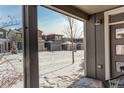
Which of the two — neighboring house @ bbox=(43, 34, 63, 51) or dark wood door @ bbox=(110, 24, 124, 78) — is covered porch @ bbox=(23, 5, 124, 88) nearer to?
dark wood door @ bbox=(110, 24, 124, 78)

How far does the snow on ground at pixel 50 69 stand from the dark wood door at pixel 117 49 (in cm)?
93

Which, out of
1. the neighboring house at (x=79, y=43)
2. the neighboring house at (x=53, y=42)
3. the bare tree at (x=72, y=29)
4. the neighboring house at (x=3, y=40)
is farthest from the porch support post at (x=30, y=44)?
the neighboring house at (x=79, y=43)

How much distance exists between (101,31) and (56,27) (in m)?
1.59

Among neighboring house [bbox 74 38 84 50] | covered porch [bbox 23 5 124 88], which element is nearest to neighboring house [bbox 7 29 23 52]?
covered porch [bbox 23 5 124 88]

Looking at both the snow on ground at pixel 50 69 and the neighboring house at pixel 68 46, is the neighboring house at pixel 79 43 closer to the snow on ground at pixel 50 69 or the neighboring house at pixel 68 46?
the snow on ground at pixel 50 69

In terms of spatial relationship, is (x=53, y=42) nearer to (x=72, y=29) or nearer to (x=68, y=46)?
(x=68, y=46)

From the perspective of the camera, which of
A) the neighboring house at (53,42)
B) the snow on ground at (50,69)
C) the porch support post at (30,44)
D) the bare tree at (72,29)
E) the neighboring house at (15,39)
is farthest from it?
the bare tree at (72,29)

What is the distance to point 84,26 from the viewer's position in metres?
5.03

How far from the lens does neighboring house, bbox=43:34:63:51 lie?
10.6ft

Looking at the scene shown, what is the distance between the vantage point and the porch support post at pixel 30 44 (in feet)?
7.40

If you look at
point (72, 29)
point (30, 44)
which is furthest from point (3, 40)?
point (72, 29)

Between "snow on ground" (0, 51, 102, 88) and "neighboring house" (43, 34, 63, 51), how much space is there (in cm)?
11
